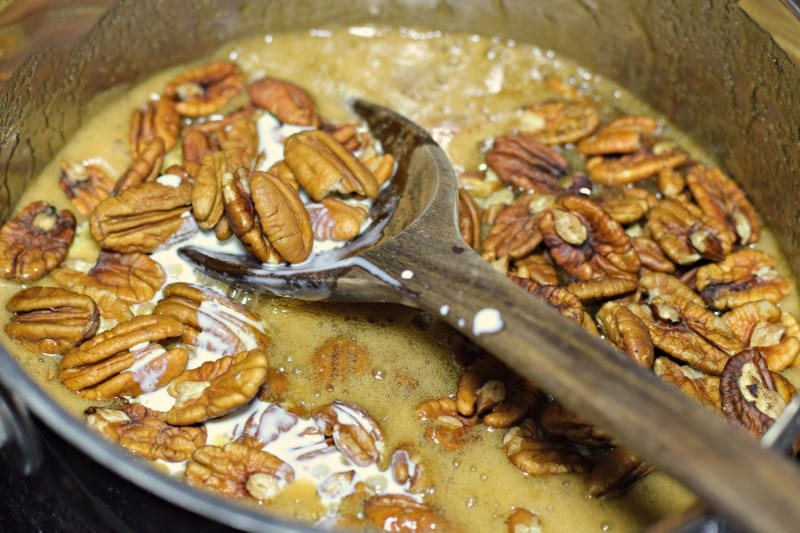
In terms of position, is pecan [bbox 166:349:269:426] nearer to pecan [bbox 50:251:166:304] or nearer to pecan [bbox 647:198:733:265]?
pecan [bbox 50:251:166:304]

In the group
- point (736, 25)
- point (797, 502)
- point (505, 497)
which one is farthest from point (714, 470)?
point (736, 25)

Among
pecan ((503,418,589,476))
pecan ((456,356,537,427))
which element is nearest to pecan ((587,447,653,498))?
pecan ((503,418,589,476))

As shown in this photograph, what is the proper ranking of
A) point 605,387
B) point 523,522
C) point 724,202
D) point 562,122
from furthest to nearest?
point 562,122
point 724,202
point 523,522
point 605,387

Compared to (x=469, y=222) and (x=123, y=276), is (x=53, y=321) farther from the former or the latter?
(x=469, y=222)

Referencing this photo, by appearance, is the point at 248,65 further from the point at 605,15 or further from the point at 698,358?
the point at 698,358

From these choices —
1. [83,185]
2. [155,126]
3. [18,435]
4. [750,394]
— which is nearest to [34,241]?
[83,185]

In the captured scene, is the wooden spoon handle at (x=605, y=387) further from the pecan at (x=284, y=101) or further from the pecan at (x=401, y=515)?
the pecan at (x=284, y=101)
